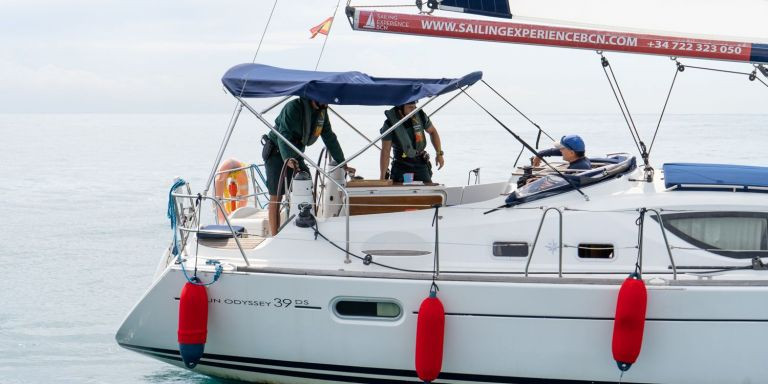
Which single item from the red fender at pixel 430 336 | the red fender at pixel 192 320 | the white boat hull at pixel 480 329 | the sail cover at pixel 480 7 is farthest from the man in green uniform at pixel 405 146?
the red fender at pixel 192 320

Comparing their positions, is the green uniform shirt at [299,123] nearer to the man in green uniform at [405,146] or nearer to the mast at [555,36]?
the man in green uniform at [405,146]

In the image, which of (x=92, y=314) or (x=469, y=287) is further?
(x=92, y=314)

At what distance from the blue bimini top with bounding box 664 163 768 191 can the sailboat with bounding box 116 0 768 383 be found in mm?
19

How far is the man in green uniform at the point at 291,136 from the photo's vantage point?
885cm

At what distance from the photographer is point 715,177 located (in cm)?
829

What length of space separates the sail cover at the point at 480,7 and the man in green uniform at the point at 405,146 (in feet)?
3.34

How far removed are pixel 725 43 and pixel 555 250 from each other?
208 cm

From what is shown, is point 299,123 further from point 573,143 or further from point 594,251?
point 594,251

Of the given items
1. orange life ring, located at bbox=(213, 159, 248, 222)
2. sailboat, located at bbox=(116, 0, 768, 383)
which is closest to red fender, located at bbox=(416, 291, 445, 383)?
sailboat, located at bbox=(116, 0, 768, 383)

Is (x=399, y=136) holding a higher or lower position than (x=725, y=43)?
lower

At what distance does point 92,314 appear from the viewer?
485 inches

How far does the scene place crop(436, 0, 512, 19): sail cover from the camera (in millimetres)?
8312

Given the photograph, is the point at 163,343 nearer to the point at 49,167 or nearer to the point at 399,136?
the point at 399,136

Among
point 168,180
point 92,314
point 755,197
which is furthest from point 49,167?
point 755,197
